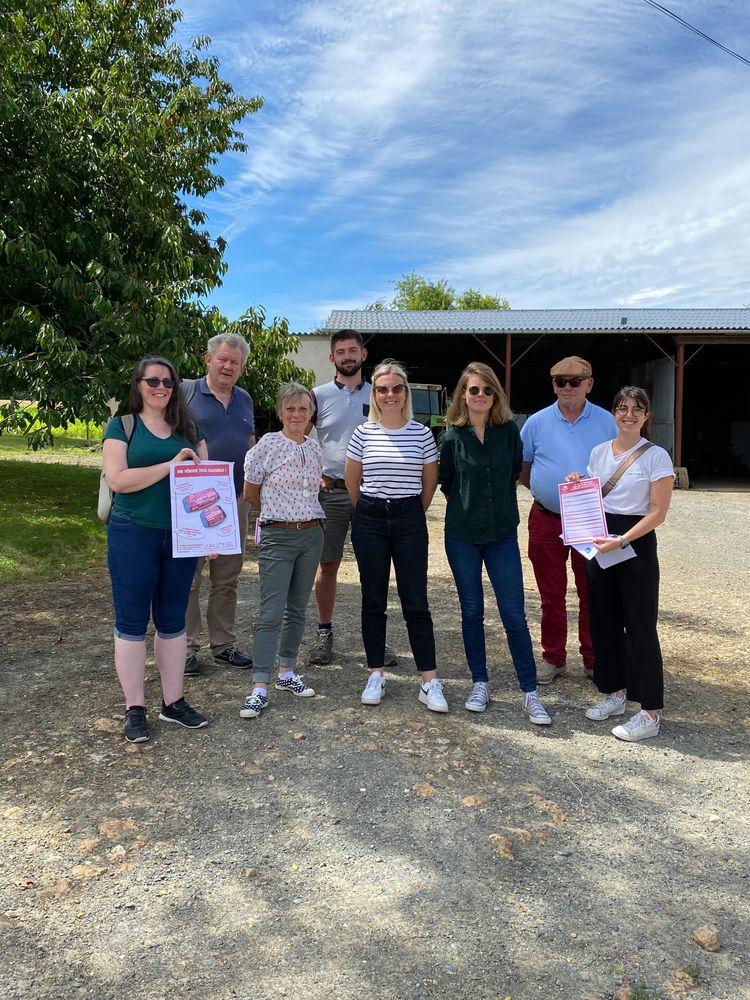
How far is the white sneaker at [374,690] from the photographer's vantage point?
3961 millimetres

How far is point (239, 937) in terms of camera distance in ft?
7.15

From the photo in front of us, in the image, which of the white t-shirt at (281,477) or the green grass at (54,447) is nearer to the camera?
the white t-shirt at (281,477)

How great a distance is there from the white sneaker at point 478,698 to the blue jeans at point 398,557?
0.85 feet

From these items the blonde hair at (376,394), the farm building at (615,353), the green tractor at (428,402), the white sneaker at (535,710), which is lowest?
the white sneaker at (535,710)

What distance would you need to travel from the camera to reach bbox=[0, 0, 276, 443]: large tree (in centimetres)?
A: 805

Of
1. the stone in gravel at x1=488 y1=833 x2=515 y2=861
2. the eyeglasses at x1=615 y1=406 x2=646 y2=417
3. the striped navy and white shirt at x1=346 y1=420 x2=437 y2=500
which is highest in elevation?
the eyeglasses at x1=615 y1=406 x2=646 y2=417

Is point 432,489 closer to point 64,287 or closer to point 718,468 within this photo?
point 64,287

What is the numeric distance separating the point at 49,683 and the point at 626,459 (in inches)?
137

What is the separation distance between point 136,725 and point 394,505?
1.65 m

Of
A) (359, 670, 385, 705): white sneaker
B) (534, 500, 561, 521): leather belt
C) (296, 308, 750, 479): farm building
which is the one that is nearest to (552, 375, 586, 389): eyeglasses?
(534, 500, 561, 521): leather belt

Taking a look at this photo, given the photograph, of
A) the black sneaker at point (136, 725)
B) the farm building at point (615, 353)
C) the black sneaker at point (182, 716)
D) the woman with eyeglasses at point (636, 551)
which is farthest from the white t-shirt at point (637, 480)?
the farm building at point (615, 353)

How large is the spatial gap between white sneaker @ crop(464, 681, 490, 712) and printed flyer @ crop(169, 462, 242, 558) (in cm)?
148

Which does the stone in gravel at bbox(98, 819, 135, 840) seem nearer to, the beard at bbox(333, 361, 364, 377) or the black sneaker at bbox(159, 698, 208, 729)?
the black sneaker at bbox(159, 698, 208, 729)

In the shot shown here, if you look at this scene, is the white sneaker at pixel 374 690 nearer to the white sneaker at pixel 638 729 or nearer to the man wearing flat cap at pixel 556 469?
the man wearing flat cap at pixel 556 469
